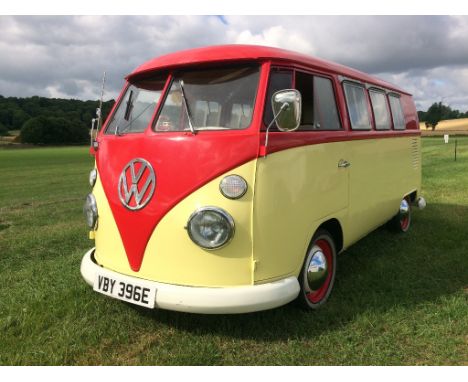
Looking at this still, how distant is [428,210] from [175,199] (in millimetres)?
6773

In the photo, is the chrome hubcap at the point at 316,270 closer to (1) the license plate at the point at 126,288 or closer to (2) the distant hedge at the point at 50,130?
(1) the license plate at the point at 126,288

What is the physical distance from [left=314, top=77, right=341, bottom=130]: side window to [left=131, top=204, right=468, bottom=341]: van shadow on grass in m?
1.73

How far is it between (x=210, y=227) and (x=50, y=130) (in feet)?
216

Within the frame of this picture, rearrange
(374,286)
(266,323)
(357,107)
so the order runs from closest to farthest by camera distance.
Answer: (266,323), (374,286), (357,107)

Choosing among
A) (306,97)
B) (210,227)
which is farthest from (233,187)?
(306,97)

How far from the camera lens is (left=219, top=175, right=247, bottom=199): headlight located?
319 centimetres

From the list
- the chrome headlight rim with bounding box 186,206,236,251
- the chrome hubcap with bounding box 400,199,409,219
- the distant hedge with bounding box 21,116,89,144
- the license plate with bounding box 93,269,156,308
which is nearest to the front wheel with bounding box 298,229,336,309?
the chrome headlight rim with bounding box 186,206,236,251

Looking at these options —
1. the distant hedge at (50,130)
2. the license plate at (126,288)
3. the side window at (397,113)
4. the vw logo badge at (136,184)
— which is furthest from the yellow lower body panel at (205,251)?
the distant hedge at (50,130)

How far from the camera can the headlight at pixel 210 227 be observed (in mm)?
3170

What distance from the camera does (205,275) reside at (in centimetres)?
325

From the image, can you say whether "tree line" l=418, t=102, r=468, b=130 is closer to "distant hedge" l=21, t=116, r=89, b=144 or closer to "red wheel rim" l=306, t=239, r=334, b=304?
"distant hedge" l=21, t=116, r=89, b=144

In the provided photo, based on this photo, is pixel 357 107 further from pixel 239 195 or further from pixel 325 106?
pixel 239 195

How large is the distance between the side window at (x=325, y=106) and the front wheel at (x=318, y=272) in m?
1.04

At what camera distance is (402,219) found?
265 inches
